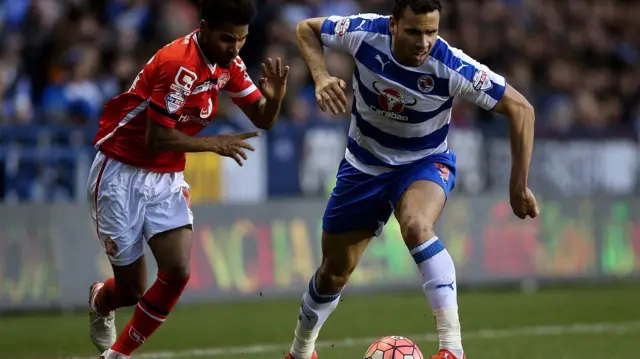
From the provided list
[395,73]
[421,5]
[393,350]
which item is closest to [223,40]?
[395,73]

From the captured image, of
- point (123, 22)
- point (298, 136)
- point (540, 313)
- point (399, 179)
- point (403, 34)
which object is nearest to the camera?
point (403, 34)

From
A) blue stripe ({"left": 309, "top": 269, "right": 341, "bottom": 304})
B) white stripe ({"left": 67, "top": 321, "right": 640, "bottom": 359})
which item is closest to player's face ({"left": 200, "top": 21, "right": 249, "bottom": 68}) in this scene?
blue stripe ({"left": 309, "top": 269, "right": 341, "bottom": 304})

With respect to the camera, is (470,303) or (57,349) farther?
(470,303)

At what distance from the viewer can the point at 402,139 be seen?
7.89 meters

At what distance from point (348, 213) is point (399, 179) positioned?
428 millimetres

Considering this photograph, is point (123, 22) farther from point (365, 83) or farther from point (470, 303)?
→ point (365, 83)

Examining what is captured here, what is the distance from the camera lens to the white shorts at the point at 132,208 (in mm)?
7910

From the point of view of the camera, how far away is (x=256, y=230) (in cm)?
1456

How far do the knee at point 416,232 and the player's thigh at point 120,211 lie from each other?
183 centimetres

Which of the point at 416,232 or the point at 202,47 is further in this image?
the point at 202,47

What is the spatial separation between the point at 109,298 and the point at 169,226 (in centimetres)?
83

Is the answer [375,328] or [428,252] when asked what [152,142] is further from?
[375,328]

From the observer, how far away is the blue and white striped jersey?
24.7 feet

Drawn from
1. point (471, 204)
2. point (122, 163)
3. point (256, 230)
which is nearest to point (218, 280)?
point (256, 230)
